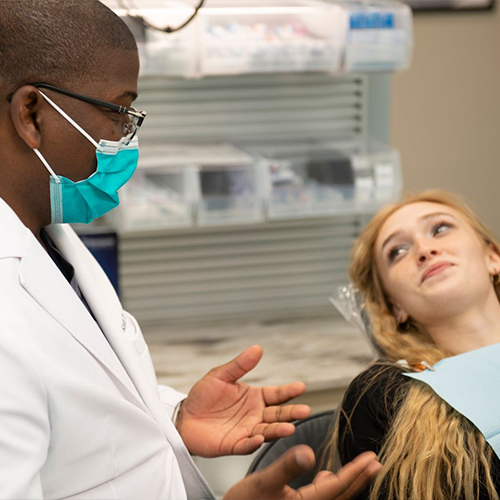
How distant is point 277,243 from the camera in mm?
2814

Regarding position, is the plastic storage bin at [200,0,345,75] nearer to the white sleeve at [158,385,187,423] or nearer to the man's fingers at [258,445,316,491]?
the white sleeve at [158,385,187,423]

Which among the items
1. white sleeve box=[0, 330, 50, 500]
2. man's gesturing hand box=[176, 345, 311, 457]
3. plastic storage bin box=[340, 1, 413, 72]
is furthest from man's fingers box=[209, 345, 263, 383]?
plastic storage bin box=[340, 1, 413, 72]

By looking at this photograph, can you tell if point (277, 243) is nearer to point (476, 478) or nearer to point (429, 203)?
point (429, 203)

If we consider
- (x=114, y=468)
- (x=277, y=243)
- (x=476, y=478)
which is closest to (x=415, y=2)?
(x=277, y=243)

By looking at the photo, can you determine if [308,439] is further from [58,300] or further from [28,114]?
[28,114]

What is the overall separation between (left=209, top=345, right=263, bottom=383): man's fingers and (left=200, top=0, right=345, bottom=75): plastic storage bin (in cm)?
104

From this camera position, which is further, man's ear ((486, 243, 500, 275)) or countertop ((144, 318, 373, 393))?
countertop ((144, 318, 373, 393))

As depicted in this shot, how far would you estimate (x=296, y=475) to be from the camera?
119 centimetres

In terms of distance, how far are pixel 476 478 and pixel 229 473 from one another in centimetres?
89

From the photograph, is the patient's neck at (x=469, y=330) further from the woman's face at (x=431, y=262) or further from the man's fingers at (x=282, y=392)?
the man's fingers at (x=282, y=392)

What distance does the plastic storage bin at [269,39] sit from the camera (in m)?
2.23

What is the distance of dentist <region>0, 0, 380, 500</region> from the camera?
109cm

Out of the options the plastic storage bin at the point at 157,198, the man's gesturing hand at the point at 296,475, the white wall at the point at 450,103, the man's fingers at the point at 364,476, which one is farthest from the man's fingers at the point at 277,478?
the white wall at the point at 450,103

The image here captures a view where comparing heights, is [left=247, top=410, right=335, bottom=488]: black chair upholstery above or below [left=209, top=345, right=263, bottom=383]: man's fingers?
below
